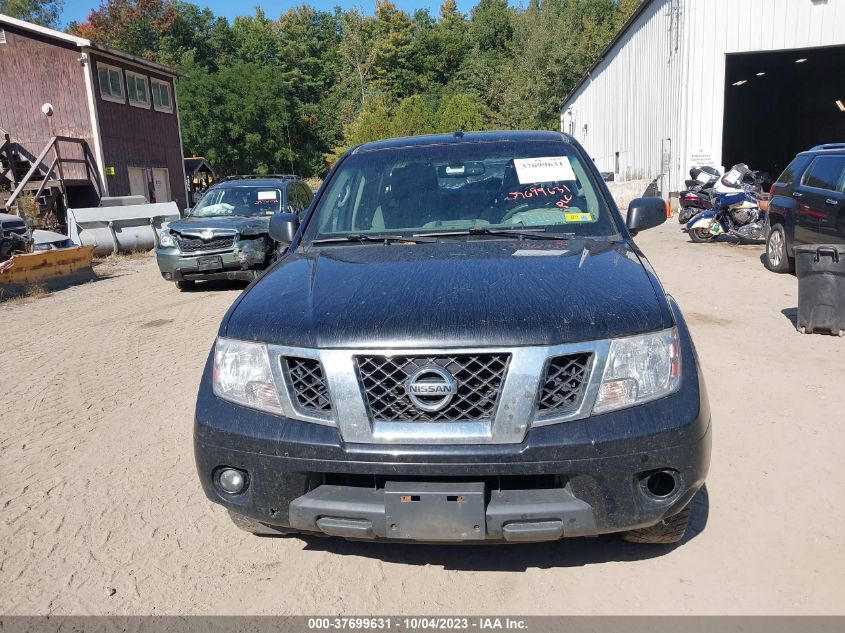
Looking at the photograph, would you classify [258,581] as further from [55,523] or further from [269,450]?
[55,523]

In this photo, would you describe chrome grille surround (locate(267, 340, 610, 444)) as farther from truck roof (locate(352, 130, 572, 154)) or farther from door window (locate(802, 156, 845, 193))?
door window (locate(802, 156, 845, 193))

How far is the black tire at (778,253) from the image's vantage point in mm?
10102

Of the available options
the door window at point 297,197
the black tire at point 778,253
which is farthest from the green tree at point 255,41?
the black tire at point 778,253

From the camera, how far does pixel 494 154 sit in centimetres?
391

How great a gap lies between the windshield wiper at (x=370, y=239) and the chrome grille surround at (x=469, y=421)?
117cm

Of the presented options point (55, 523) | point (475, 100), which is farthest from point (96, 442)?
point (475, 100)

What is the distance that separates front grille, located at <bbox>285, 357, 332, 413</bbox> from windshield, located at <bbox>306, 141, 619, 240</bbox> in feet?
4.11

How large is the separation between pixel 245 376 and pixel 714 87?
19931mm

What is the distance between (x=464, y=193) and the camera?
12.4 ft

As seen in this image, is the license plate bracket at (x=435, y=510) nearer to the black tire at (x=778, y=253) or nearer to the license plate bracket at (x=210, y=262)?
the license plate bracket at (x=210, y=262)

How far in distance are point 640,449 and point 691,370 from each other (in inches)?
15.4

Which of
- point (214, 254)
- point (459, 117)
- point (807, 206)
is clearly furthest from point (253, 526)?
point (459, 117)

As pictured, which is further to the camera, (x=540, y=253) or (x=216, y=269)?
(x=216, y=269)

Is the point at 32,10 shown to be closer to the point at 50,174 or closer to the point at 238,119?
the point at 238,119
